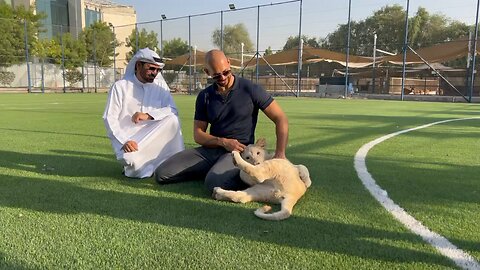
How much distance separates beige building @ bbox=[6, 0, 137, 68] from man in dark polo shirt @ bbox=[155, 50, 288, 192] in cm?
4402

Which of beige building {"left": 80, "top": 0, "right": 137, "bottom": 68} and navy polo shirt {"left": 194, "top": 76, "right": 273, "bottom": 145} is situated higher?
beige building {"left": 80, "top": 0, "right": 137, "bottom": 68}

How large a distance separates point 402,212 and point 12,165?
431 centimetres

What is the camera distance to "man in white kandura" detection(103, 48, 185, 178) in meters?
4.31

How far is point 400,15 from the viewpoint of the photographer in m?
58.5

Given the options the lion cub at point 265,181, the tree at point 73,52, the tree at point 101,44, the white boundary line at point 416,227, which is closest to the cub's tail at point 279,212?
the lion cub at point 265,181

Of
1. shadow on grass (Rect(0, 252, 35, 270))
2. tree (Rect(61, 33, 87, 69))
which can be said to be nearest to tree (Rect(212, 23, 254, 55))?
tree (Rect(61, 33, 87, 69))

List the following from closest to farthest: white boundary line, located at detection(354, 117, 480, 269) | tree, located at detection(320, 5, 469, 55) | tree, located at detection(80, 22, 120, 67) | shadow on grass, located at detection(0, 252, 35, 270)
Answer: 1. shadow on grass, located at detection(0, 252, 35, 270)
2. white boundary line, located at detection(354, 117, 480, 269)
3. tree, located at detection(80, 22, 120, 67)
4. tree, located at detection(320, 5, 469, 55)

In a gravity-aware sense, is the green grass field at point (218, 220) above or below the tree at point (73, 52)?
below

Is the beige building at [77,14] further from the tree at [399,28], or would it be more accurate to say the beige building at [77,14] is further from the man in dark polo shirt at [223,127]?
the man in dark polo shirt at [223,127]

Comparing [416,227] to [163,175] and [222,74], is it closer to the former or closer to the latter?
[222,74]

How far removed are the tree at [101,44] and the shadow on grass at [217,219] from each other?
38497mm

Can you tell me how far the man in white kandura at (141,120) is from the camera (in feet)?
14.1

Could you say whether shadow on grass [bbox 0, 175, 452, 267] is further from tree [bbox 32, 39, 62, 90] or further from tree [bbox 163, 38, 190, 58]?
tree [bbox 163, 38, 190, 58]

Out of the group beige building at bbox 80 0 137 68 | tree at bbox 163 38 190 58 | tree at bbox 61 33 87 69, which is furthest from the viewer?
beige building at bbox 80 0 137 68
